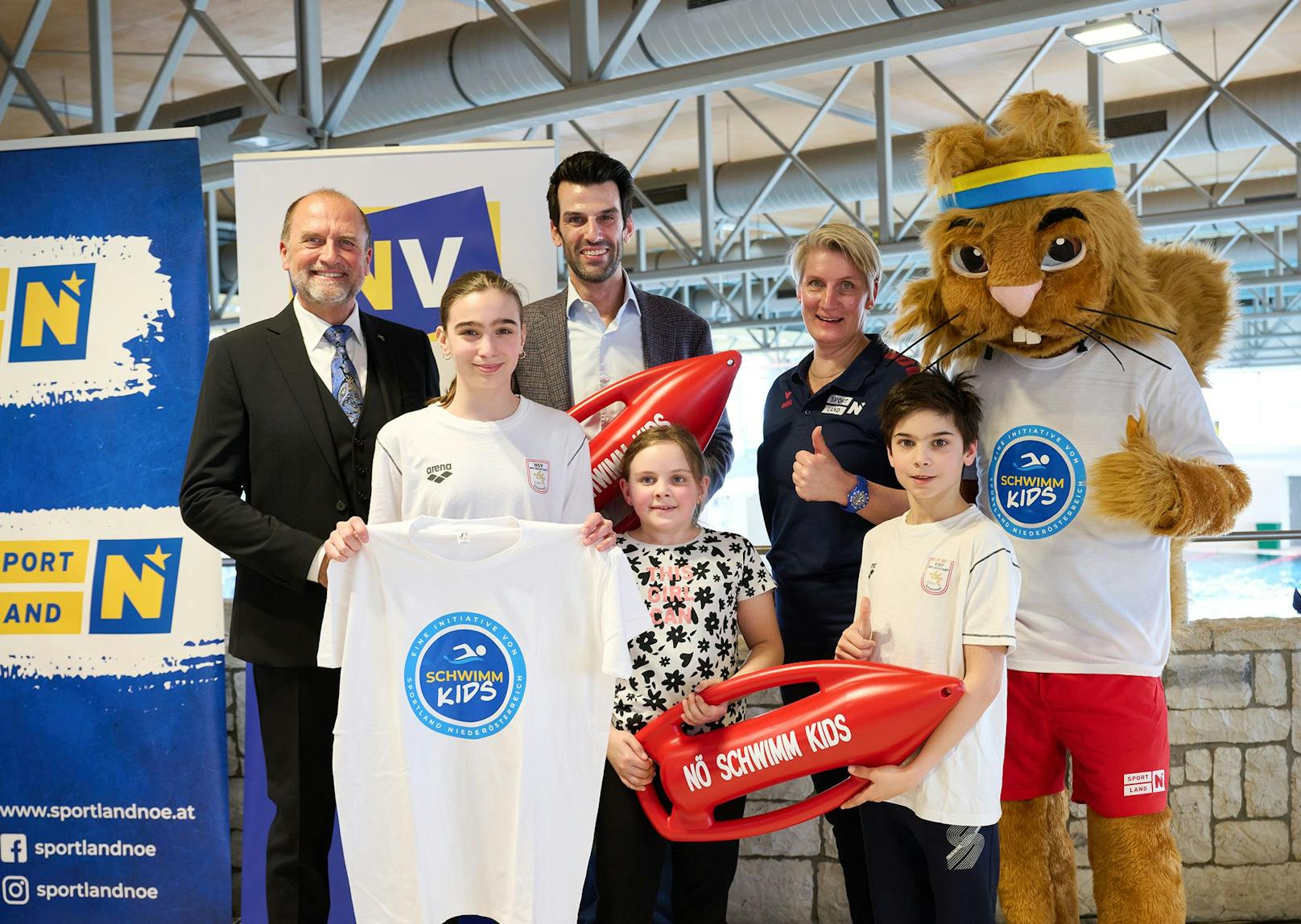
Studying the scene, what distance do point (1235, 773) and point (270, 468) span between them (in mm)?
2545

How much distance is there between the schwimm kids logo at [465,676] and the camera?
1966 millimetres

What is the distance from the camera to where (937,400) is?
6.64 feet

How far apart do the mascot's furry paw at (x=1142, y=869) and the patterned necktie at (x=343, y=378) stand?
1.68 meters

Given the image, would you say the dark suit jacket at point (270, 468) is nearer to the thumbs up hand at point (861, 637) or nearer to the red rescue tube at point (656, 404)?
the red rescue tube at point (656, 404)

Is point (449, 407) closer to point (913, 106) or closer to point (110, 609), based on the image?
point (110, 609)

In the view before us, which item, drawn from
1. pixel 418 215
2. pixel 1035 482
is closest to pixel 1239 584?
pixel 1035 482

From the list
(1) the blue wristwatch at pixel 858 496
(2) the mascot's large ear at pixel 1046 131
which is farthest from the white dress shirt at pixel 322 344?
(2) the mascot's large ear at pixel 1046 131

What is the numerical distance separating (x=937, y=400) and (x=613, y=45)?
307cm

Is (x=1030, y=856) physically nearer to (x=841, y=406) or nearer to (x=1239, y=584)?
(x=841, y=406)

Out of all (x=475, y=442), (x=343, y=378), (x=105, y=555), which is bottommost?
(x=105, y=555)

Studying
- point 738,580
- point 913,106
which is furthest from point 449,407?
point 913,106

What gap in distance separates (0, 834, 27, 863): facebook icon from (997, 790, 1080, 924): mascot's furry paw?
100 inches

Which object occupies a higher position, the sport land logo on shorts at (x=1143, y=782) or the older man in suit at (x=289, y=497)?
the older man in suit at (x=289, y=497)

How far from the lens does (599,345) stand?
8.37ft
